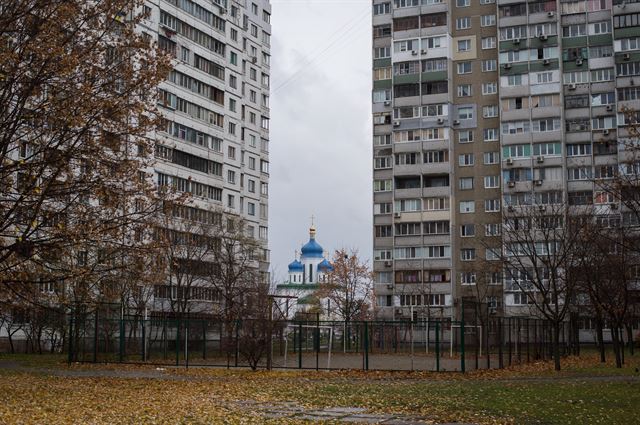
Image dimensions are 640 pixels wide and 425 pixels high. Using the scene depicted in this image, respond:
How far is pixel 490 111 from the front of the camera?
315ft

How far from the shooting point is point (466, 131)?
96500mm

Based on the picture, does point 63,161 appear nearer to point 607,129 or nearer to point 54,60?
point 54,60

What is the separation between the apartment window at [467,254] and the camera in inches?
3723

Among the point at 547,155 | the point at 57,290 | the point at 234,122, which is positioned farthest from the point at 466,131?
the point at 57,290

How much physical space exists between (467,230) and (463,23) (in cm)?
2508

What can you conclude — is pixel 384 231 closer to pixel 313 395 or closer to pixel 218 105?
pixel 218 105

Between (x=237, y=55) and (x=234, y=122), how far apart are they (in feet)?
26.5

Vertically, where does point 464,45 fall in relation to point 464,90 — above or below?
above

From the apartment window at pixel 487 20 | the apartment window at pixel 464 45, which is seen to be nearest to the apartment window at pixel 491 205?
the apartment window at pixel 464 45

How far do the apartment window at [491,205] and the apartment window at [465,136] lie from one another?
7.53m

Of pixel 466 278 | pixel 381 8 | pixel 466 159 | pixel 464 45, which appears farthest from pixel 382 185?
pixel 381 8

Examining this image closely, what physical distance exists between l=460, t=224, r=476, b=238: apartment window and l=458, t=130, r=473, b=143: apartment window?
10098 mm

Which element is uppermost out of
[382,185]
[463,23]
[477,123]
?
[463,23]

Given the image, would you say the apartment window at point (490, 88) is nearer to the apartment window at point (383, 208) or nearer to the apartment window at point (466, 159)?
the apartment window at point (466, 159)
